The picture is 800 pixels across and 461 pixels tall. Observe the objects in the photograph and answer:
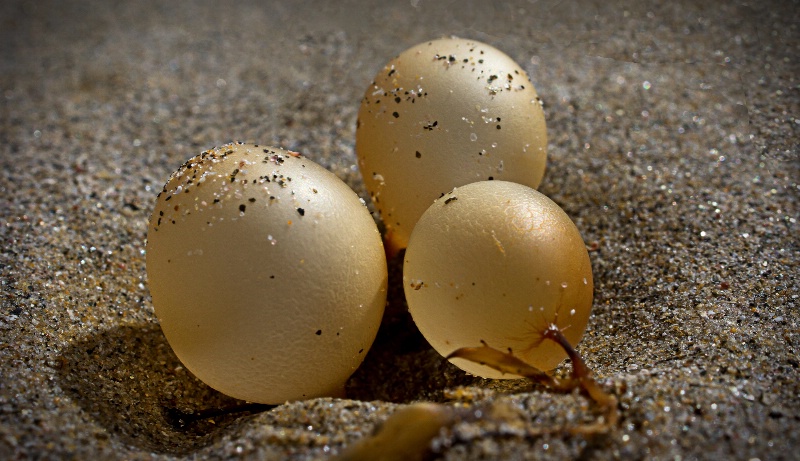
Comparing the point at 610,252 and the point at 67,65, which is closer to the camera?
the point at 610,252

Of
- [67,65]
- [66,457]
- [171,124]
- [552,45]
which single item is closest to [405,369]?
[66,457]

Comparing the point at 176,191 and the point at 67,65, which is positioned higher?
the point at 67,65

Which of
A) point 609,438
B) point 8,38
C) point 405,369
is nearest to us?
point 609,438

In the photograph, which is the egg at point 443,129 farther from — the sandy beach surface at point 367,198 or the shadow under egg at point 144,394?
the shadow under egg at point 144,394

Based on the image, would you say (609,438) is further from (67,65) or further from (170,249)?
(67,65)

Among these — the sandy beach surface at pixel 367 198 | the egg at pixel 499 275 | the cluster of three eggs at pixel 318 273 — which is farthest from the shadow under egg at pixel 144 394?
the egg at pixel 499 275

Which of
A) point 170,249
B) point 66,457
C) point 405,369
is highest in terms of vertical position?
point 170,249

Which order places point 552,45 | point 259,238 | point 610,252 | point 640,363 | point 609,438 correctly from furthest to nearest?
Answer: point 552,45, point 610,252, point 640,363, point 259,238, point 609,438
